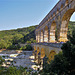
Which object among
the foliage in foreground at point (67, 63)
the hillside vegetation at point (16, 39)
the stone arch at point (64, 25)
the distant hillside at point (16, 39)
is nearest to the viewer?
the foliage in foreground at point (67, 63)

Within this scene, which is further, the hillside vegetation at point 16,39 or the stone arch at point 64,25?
the hillside vegetation at point 16,39

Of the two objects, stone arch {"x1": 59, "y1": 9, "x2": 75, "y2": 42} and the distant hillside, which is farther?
the distant hillside

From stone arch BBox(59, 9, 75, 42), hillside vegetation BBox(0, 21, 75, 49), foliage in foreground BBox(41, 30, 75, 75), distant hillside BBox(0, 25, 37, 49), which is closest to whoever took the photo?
foliage in foreground BBox(41, 30, 75, 75)

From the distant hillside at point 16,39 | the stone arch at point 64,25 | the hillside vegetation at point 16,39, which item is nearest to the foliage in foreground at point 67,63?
the stone arch at point 64,25

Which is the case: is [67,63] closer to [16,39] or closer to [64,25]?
[64,25]

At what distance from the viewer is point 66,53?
5.35m

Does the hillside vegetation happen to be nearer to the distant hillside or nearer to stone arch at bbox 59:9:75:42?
the distant hillside

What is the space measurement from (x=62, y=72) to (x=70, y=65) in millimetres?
634

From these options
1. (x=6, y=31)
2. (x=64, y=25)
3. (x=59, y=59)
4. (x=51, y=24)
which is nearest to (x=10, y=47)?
(x=51, y=24)

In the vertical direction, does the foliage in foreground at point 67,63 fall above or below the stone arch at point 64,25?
below

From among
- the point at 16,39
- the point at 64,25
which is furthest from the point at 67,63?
the point at 16,39

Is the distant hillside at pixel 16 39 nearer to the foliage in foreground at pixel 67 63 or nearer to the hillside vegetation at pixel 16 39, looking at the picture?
the hillside vegetation at pixel 16 39

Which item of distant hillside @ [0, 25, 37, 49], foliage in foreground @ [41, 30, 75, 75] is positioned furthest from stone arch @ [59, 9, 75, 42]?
distant hillside @ [0, 25, 37, 49]

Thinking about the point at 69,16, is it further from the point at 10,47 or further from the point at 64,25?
the point at 10,47
